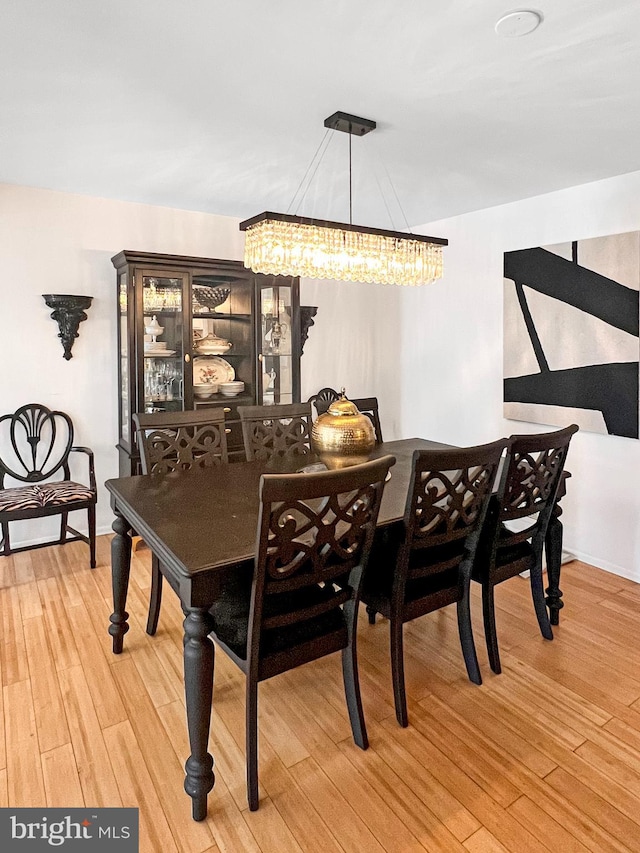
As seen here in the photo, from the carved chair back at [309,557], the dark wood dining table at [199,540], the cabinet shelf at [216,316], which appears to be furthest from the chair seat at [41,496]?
the carved chair back at [309,557]

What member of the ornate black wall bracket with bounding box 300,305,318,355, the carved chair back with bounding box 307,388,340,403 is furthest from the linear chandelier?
the carved chair back with bounding box 307,388,340,403

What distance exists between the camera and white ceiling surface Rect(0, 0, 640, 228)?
66.7 inches

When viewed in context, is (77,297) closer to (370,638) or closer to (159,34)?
(159,34)

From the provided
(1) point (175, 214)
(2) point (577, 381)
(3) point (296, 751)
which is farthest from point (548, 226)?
(3) point (296, 751)

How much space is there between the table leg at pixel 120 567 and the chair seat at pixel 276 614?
2.11ft

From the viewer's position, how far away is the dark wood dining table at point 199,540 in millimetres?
1668

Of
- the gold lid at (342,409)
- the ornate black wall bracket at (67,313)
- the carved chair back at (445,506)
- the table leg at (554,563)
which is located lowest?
the table leg at (554,563)

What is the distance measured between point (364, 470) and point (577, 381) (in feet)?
7.83

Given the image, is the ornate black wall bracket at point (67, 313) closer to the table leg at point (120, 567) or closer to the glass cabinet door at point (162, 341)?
the glass cabinet door at point (162, 341)

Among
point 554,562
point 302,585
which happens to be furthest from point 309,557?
point 554,562

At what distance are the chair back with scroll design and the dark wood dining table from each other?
0.17 meters

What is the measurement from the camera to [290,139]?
2.65m

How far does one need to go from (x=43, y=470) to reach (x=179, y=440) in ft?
4.71

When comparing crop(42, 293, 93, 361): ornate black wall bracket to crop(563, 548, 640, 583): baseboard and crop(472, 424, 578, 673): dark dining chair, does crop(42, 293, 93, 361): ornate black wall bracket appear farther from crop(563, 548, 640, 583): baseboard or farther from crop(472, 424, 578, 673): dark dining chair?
crop(563, 548, 640, 583): baseboard
